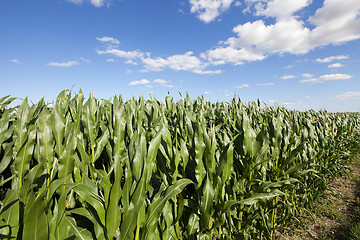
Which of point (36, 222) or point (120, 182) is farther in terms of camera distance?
point (120, 182)

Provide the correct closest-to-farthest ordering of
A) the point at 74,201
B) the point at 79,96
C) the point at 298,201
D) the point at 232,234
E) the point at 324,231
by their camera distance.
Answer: the point at 74,201, the point at 232,234, the point at 79,96, the point at 324,231, the point at 298,201

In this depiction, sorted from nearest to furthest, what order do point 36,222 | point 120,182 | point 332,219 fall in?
point 36,222 → point 120,182 → point 332,219

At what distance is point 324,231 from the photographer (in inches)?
138

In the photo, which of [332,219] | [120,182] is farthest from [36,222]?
[332,219]

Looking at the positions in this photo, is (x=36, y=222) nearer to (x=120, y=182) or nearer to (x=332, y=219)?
(x=120, y=182)

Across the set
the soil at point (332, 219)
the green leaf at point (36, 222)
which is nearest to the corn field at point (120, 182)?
the green leaf at point (36, 222)

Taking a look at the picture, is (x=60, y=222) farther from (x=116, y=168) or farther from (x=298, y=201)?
(x=298, y=201)

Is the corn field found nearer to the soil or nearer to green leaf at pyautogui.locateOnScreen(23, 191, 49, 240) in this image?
green leaf at pyautogui.locateOnScreen(23, 191, 49, 240)

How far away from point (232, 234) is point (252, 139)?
1046 millimetres

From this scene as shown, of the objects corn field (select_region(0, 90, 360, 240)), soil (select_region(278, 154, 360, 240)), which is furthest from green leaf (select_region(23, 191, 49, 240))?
soil (select_region(278, 154, 360, 240))

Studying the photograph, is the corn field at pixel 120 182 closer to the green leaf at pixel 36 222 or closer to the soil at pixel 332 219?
the green leaf at pixel 36 222

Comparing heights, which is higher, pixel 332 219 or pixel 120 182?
pixel 120 182

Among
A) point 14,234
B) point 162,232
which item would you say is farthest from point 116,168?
point 162,232

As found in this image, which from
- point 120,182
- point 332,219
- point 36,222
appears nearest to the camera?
point 36,222
